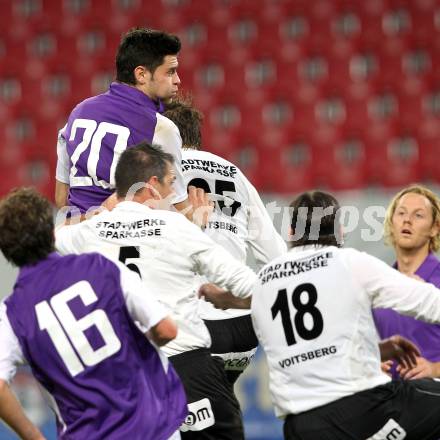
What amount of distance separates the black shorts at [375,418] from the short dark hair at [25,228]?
112 centimetres

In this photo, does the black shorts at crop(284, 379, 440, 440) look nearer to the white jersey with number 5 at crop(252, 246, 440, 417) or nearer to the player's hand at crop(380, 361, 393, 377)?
the white jersey with number 5 at crop(252, 246, 440, 417)

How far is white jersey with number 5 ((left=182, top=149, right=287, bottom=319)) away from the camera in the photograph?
436 cm

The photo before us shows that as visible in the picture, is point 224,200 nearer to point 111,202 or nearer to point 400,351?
point 111,202

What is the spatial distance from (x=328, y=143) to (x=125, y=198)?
333 inches

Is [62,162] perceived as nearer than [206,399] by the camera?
No

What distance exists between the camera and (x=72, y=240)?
355cm

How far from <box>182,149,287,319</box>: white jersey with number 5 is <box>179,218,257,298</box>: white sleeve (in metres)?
0.89

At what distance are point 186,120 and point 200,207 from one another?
1.92 ft

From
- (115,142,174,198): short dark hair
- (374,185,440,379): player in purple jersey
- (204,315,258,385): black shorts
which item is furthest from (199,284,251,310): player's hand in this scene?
(374,185,440,379): player in purple jersey

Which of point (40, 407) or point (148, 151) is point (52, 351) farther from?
point (40, 407)

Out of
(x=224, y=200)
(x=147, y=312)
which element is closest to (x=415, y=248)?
(x=224, y=200)

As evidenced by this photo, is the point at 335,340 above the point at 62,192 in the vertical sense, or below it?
below

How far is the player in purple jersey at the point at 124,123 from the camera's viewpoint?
13.2ft

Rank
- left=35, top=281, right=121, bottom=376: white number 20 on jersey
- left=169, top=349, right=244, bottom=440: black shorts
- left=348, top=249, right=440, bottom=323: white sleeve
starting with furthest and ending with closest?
left=169, top=349, right=244, bottom=440: black shorts
left=348, top=249, right=440, bottom=323: white sleeve
left=35, top=281, right=121, bottom=376: white number 20 on jersey
